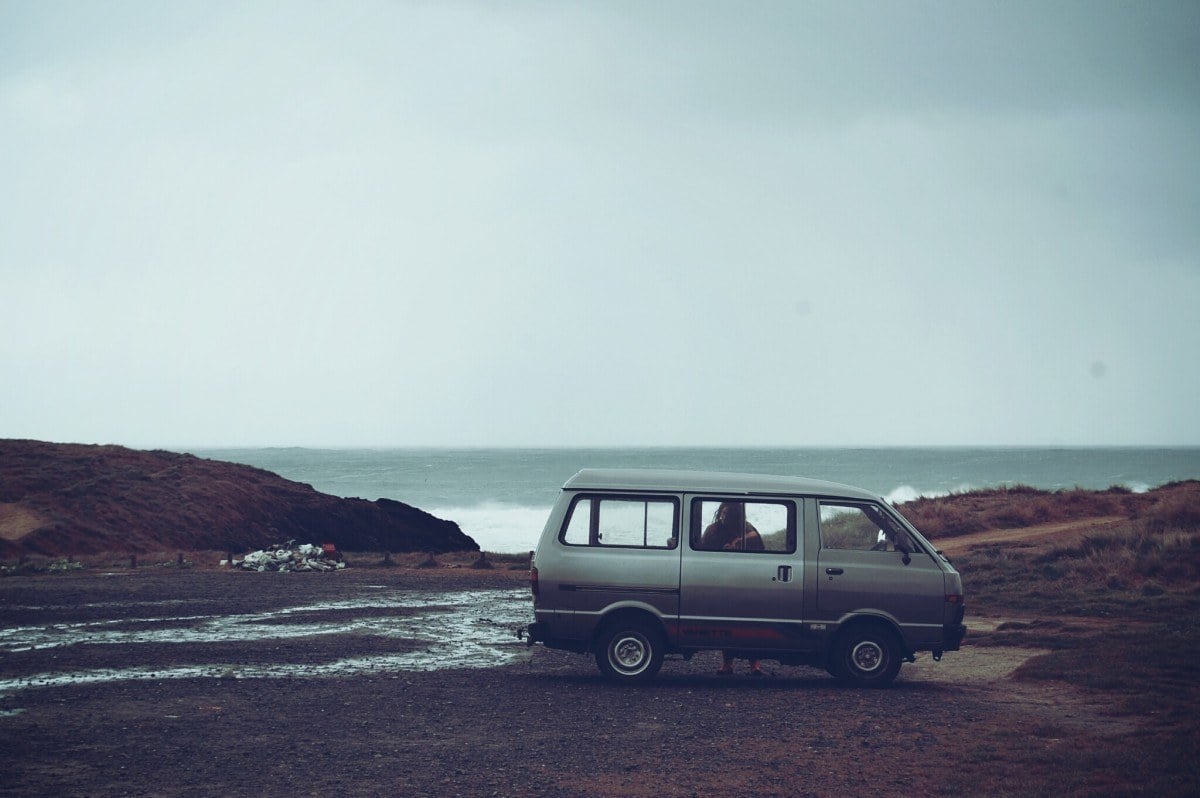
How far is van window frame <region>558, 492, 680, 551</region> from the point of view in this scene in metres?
13.2

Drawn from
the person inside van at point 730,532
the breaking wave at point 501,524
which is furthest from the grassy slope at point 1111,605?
the breaking wave at point 501,524

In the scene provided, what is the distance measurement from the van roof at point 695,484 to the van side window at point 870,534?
7.1 inches

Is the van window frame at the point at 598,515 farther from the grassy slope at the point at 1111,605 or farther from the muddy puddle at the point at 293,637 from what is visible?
the grassy slope at the point at 1111,605

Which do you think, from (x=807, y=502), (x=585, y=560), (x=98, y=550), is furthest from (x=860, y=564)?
(x=98, y=550)

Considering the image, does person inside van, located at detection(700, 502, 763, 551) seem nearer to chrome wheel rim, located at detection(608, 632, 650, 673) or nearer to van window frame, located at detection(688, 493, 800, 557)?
van window frame, located at detection(688, 493, 800, 557)

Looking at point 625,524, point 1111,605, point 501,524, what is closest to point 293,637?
point 625,524

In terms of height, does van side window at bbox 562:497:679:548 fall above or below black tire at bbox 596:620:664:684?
above

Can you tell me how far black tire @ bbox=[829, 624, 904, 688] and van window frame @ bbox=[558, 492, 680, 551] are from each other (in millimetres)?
2322

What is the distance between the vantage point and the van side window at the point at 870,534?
520 inches

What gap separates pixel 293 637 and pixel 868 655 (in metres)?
8.68

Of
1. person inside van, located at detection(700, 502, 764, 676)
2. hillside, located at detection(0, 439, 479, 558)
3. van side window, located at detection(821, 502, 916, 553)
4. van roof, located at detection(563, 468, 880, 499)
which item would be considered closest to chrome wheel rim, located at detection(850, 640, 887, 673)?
van side window, located at detection(821, 502, 916, 553)

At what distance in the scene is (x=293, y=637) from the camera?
16812 mm

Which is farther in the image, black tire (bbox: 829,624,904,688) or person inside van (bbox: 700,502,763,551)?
person inside van (bbox: 700,502,763,551)

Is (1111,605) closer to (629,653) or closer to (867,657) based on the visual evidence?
(867,657)
